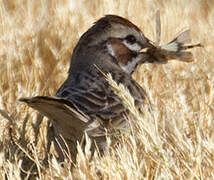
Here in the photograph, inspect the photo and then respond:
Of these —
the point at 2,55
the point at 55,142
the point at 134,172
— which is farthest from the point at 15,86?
the point at 134,172

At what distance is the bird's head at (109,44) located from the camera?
15.1ft

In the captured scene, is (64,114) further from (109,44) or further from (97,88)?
(109,44)

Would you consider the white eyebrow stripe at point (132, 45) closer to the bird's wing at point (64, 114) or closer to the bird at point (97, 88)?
the bird at point (97, 88)

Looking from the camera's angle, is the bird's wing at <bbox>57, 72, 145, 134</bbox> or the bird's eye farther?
the bird's eye

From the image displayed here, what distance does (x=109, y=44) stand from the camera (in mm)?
4695

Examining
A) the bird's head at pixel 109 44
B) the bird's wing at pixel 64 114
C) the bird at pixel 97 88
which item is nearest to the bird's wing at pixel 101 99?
the bird at pixel 97 88

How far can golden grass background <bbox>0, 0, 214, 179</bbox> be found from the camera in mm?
3059

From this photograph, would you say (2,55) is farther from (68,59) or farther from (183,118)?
(183,118)

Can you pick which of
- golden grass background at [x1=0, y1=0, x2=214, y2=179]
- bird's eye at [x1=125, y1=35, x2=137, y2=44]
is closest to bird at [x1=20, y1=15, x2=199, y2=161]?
bird's eye at [x1=125, y1=35, x2=137, y2=44]

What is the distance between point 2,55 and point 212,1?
3.71m

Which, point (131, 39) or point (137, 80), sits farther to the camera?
point (137, 80)

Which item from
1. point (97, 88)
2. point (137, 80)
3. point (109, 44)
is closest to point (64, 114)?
point (97, 88)

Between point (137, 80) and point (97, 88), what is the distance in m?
1.02

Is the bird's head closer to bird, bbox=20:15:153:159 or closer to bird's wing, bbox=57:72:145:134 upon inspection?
bird, bbox=20:15:153:159
